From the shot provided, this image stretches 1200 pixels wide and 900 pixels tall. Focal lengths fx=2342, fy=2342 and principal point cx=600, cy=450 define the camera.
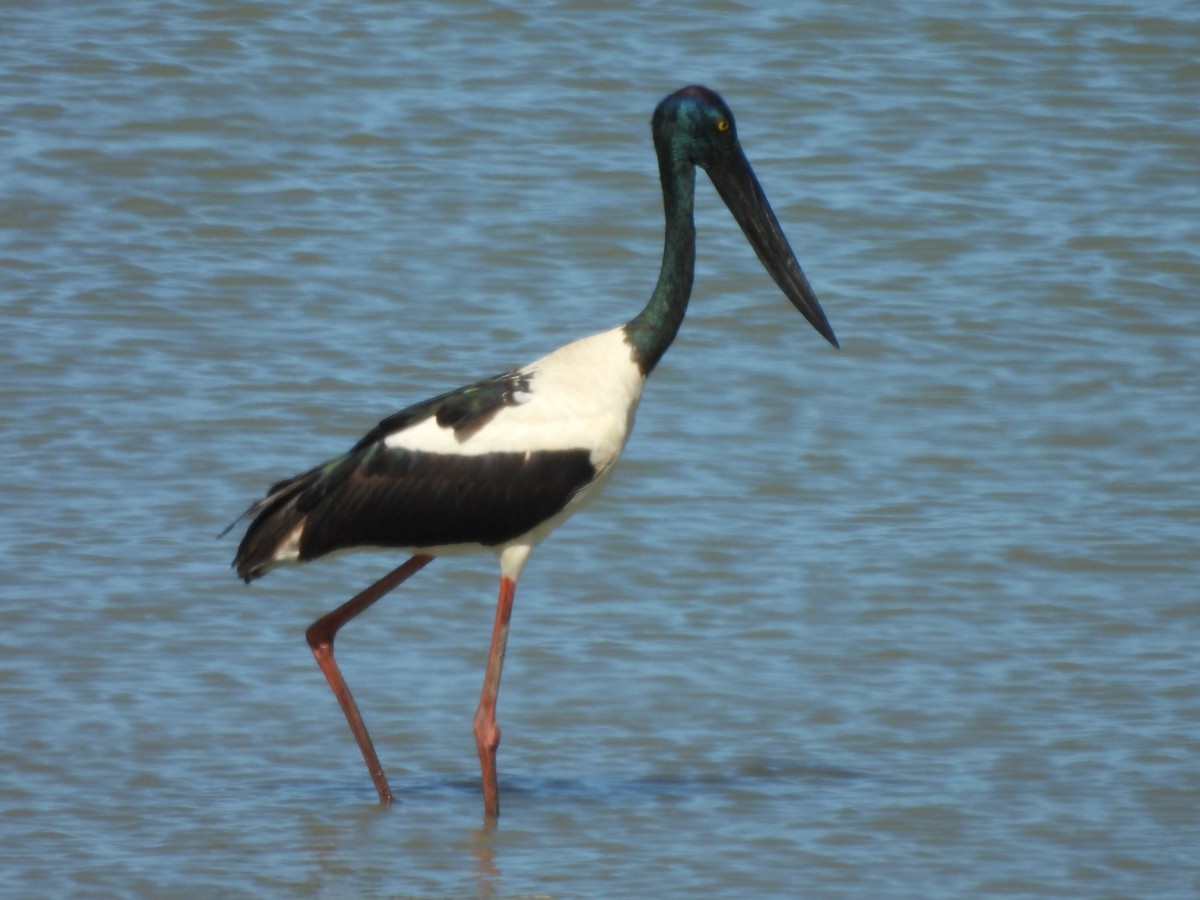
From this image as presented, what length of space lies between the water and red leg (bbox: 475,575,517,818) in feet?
0.32

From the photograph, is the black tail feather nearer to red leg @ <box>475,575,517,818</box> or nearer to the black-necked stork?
the black-necked stork

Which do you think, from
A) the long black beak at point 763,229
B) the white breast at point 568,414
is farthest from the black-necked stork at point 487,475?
the long black beak at point 763,229

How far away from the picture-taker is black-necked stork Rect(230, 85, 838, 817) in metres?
6.41

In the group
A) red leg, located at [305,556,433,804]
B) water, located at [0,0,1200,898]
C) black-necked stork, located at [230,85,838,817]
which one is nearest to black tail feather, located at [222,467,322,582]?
black-necked stork, located at [230,85,838,817]

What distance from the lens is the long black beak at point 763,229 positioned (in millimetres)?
7117

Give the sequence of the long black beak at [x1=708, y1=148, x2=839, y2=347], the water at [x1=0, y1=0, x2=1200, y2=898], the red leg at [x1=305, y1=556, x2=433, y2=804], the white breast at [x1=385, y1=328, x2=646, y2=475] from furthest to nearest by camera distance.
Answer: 1. the long black beak at [x1=708, y1=148, x2=839, y2=347]
2. the red leg at [x1=305, y1=556, x2=433, y2=804]
3. the white breast at [x1=385, y1=328, x2=646, y2=475]
4. the water at [x1=0, y1=0, x2=1200, y2=898]

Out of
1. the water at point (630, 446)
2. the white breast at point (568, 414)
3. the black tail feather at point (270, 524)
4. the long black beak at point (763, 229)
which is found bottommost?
the water at point (630, 446)

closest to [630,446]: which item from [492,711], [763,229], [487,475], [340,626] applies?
[763,229]

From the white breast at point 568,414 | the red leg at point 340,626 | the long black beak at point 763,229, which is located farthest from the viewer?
the long black beak at point 763,229

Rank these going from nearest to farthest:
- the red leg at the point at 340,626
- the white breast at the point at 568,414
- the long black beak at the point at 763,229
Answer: the white breast at the point at 568,414 < the red leg at the point at 340,626 < the long black beak at the point at 763,229

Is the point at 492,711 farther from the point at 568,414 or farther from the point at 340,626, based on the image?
the point at 568,414

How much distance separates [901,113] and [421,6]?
3.36 m

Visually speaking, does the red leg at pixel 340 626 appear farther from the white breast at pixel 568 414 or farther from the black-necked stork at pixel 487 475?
the white breast at pixel 568 414

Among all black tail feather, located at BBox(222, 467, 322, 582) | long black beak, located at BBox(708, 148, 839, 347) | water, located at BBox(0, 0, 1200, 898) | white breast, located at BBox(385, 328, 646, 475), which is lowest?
water, located at BBox(0, 0, 1200, 898)
